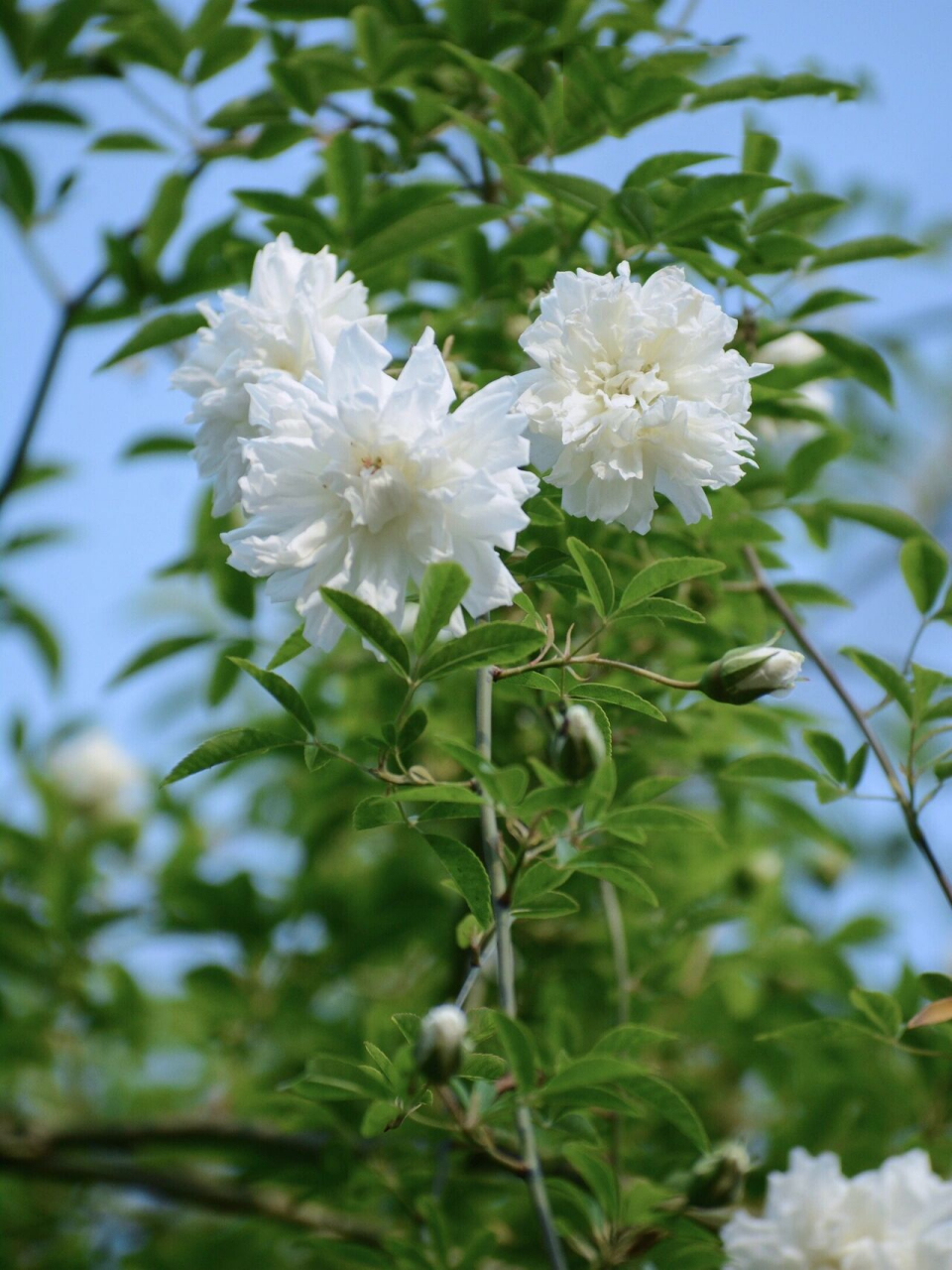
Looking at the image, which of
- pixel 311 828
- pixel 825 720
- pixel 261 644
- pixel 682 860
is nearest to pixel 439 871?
pixel 311 828

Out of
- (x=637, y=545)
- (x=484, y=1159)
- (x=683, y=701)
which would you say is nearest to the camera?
(x=637, y=545)

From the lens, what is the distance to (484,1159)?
62.0 inches

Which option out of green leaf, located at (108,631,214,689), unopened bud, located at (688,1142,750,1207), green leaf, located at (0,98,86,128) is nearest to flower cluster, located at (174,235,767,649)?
unopened bud, located at (688,1142,750,1207)

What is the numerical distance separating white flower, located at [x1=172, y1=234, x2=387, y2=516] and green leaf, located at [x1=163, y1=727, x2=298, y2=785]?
21 centimetres

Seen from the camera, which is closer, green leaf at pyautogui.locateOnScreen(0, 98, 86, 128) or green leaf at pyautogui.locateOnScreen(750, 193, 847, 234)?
green leaf at pyautogui.locateOnScreen(750, 193, 847, 234)

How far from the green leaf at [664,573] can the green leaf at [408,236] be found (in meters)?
0.52

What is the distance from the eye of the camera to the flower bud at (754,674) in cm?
93

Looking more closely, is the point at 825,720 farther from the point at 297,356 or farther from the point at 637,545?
the point at 297,356

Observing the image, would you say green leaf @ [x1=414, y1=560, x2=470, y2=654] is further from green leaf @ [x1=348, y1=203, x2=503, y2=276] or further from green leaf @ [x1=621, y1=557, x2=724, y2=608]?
green leaf @ [x1=348, y1=203, x2=503, y2=276]

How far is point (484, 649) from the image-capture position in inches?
35.0

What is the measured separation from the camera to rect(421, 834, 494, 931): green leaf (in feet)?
3.01

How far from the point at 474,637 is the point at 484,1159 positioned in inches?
38.2

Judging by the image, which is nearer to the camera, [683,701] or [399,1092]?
[399,1092]

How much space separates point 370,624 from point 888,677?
1.81 ft
